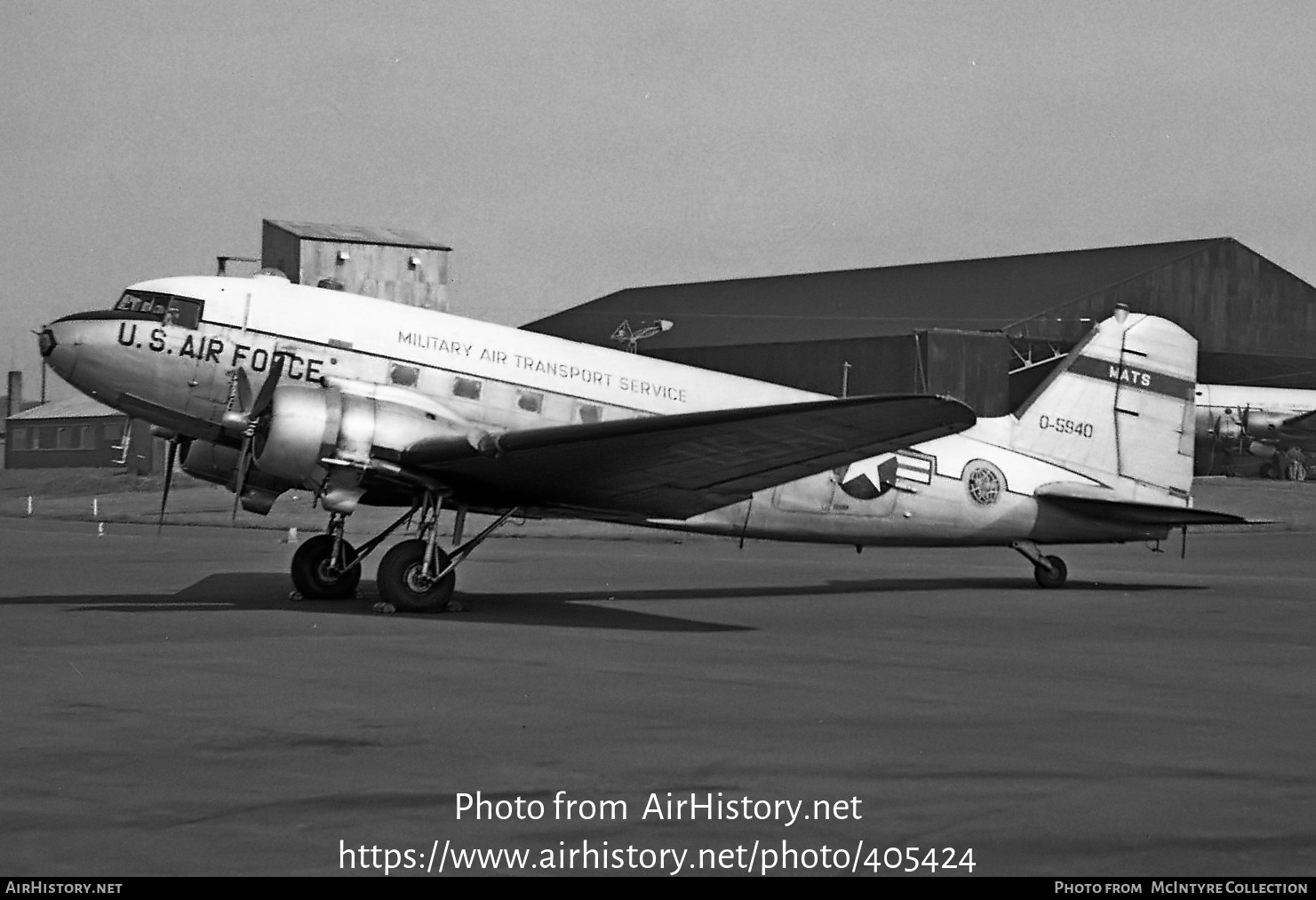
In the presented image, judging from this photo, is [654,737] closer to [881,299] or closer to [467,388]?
[467,388]

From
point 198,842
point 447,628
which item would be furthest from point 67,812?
point 447,628

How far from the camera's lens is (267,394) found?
58.1ft

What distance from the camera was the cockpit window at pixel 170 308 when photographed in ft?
61.6

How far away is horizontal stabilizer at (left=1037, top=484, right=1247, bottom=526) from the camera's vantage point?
22719 mm

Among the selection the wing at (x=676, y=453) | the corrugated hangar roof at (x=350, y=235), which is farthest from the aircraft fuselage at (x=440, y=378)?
the corrugated hangar roof at (x=350, y=235)

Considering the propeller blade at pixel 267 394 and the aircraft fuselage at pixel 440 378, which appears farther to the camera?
the aircraft fuselage at pixel 440 378

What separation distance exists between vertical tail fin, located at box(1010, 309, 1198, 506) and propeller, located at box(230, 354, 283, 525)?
11482 millimetres

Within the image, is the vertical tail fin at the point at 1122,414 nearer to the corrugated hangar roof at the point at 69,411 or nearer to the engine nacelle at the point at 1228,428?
the engine nacelle at the point at 1228,428

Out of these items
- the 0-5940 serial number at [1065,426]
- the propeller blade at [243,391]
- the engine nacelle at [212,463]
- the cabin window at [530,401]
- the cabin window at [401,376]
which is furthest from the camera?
the 0-5940 serial number at [1065,426]

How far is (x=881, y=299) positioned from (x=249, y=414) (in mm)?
57137

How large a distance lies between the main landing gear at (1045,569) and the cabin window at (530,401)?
837cm

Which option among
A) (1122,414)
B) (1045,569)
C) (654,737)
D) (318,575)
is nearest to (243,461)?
(318,575)
